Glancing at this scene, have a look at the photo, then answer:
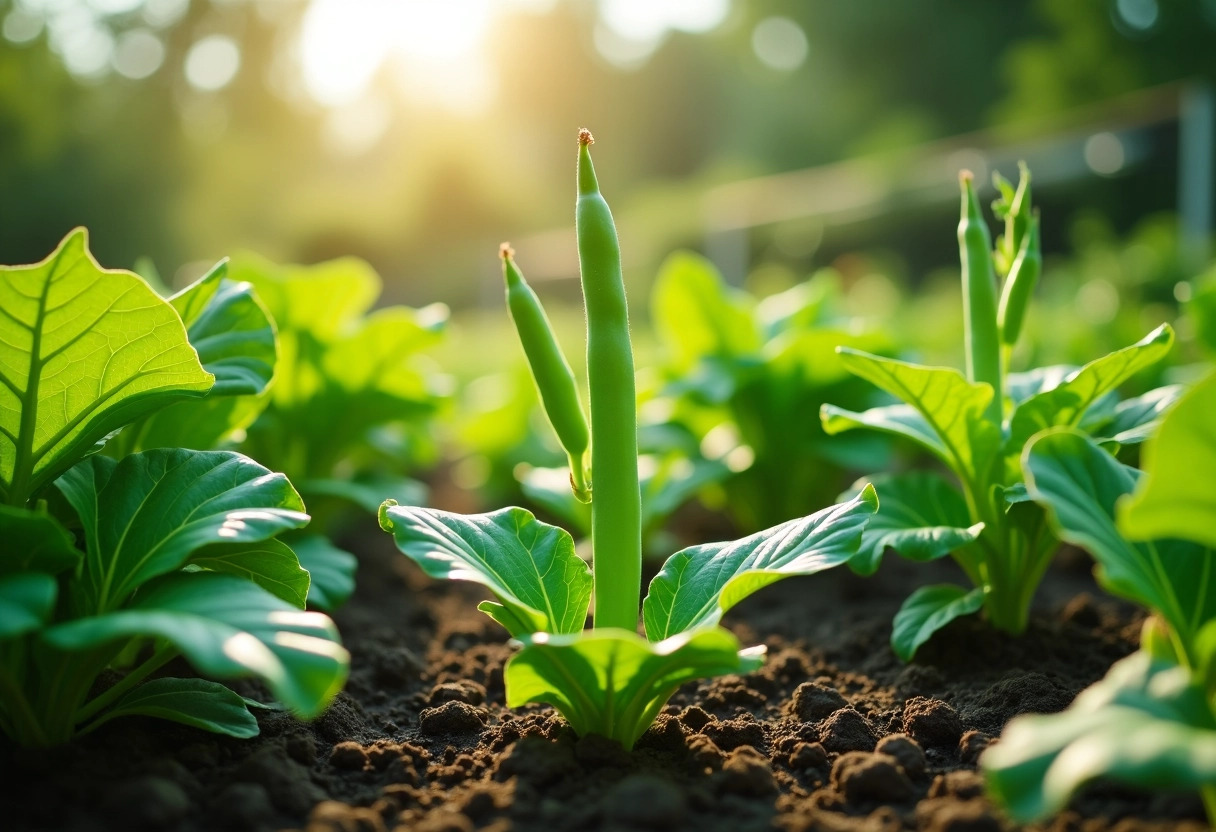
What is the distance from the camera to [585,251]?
147cm

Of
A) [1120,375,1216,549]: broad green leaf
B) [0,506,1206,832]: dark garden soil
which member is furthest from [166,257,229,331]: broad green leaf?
[1120,375,1216,549]: broad green leaf

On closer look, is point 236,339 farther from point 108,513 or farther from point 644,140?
point 644,140

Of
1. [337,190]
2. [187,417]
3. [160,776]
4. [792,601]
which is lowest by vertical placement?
[792,601]

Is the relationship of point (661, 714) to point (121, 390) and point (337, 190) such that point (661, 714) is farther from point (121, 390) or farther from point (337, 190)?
point (337, 190)

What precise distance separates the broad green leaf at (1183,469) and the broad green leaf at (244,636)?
38.4 inches

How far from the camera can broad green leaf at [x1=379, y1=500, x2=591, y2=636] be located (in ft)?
4.72

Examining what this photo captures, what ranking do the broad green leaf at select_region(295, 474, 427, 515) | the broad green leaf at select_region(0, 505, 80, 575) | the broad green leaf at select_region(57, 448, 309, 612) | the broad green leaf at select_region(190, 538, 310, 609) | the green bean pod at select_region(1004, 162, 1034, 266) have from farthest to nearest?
the broad green leaf at select_region(295, 474, 427, 515) → the green bean pod at select_region(1004, 162, 1034, 266) → the broad green leaf at select_region(190, 538, 310, 609) → the broad green leaf at select_region(57, 448, 309, 612) → the broad green leaf at select_region(0, 505, 80, 575)

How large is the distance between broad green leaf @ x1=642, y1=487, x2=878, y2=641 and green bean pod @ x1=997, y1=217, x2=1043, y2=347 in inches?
26.6

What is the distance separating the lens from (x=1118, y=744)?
3.13 ft

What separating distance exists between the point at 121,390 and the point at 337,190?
1367 inches

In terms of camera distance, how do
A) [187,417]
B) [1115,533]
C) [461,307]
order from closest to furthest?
[1115,533]
[187,417]
[461,307]

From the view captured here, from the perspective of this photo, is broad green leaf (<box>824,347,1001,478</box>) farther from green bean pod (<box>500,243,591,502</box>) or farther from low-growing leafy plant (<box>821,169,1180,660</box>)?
green bean pod (<box>500,243,591,502</box>)

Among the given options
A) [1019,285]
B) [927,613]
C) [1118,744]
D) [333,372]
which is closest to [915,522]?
[927,613]

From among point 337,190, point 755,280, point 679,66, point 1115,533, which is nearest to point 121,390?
point 1115,533
